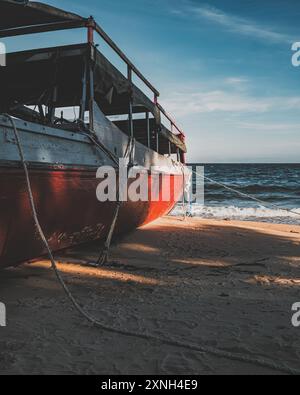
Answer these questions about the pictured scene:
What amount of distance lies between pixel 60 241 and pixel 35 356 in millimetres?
2294

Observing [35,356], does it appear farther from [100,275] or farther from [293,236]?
[293,236]

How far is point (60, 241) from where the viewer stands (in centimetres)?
470

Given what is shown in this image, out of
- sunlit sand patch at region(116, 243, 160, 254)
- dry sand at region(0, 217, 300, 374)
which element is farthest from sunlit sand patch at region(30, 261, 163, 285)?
sunlit sand patch at region(116, 243, 160, 254)

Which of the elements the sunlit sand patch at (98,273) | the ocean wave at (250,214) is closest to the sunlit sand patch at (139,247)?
the sunlit sand patch at (98,273)

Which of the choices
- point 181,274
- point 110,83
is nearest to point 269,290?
point 181,274

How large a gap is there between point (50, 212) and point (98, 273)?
3.74 ft

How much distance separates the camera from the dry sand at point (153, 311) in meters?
2.46

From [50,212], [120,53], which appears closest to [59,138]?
[50,212]

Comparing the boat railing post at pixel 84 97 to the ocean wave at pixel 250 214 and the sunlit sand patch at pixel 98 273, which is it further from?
the ocean wave at pixel 250 214

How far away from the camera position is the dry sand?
246 cm

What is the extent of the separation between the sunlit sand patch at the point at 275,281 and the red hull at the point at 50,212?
249cm

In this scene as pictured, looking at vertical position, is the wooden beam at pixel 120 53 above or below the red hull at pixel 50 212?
above

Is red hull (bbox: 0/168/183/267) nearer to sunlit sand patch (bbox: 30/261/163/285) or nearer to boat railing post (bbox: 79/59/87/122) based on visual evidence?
sunlit sand patch (bbox: 30/261/163/285)

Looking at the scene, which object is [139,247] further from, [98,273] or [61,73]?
[61,73]
